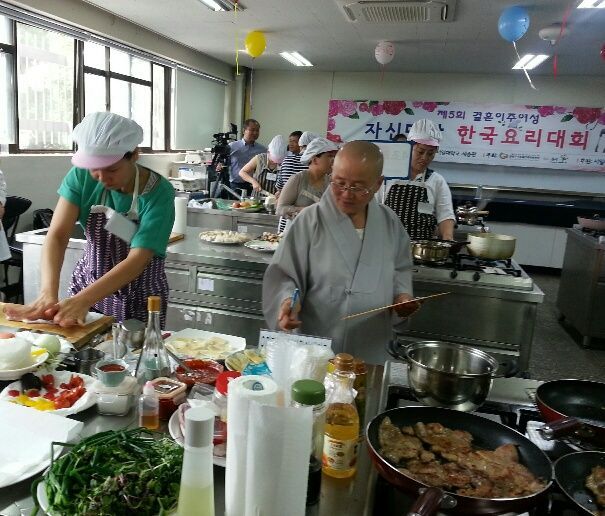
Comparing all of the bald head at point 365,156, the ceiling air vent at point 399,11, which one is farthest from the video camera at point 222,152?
the bald head at point 365,156

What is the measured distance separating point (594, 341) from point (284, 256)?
398 cm

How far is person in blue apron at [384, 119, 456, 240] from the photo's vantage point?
3.26 meters

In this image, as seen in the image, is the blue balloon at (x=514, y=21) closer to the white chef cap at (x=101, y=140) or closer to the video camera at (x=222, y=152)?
the video camera at (x=222, y=152)

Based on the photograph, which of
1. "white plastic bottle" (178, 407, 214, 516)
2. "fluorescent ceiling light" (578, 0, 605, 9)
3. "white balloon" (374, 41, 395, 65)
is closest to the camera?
"white plastic bottle" (178, 407, 214, 516)

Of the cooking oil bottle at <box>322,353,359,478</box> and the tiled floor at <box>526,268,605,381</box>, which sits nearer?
the cooking oil bottle at <box>322,353,359,478</box>

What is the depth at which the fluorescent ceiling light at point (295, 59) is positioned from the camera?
7.54 metres

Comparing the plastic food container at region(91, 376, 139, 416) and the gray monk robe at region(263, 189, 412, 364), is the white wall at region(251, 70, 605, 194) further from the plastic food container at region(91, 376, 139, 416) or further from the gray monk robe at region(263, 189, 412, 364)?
the plastic food container at region(91, 376, 139, 416)

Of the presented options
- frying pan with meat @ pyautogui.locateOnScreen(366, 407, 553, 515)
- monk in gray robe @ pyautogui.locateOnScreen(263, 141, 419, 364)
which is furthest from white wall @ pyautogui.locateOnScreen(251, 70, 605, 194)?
frying pan with meat @ pyautogui.locateOnScreen(366, 407, 553, 515)

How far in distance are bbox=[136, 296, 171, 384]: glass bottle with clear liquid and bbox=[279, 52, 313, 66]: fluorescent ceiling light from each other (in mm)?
6917

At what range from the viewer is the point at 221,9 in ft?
16.9

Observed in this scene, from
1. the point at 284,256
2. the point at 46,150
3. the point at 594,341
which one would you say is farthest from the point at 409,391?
the point at 46,150

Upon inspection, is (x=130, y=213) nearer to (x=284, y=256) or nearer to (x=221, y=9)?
(x=284, y=256)

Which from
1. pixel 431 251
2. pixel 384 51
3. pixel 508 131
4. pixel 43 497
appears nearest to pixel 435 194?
pixel 431 251

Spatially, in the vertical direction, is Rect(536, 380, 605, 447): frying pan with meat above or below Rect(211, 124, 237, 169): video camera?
below
